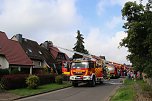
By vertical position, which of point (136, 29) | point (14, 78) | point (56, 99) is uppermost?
point (136, 29)

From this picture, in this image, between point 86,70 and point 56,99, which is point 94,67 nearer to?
point 86,70

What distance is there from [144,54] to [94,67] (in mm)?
16514

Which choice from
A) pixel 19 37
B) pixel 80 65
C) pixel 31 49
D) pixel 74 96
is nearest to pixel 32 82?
pixel 74 96

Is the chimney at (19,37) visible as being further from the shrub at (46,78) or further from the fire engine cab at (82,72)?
the fire engine cab at (82,72)

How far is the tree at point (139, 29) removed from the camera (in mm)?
17922

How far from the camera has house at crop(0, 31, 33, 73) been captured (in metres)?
47.2

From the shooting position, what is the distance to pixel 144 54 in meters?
20.0

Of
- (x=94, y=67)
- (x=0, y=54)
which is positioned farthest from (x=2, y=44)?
(x=94, y=67)

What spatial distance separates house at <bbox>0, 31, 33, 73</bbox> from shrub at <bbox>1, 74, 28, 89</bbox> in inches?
729

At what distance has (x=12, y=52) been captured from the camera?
51.8 meters

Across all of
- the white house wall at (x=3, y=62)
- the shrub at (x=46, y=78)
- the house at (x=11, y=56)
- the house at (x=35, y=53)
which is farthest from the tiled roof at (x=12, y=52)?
the shrub at (x=46, y=78)

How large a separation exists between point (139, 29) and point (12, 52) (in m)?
36.3

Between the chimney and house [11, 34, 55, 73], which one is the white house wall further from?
the chimney

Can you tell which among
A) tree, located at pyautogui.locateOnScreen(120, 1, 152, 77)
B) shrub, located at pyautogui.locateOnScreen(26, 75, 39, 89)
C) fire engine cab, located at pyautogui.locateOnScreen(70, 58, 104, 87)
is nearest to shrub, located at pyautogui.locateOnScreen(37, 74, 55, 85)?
fire engine cab, located at pyautogui.locateOnScreen(70, 58, 104, 87)
